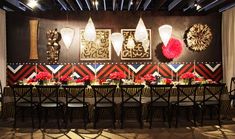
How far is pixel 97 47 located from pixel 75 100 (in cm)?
272

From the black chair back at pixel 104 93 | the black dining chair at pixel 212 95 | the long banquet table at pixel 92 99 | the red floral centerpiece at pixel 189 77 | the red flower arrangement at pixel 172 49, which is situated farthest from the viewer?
the red flower arrangement at pixel 172 49

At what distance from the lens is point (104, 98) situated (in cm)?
662

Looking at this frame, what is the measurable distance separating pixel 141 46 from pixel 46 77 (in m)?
3.35

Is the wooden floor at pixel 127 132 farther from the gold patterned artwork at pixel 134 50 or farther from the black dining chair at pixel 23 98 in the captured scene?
the gold patterned artwork at pixel 134 50

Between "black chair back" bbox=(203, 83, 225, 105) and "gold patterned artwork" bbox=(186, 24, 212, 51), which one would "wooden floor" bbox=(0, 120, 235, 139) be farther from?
"gold patterned artwork" bbox=(186, 24, 212, 51)

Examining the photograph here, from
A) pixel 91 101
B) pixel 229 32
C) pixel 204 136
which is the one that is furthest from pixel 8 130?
pixel 229 32

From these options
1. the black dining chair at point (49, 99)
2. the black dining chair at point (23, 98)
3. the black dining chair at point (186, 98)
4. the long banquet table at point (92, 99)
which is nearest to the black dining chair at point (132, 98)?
the long banquet table at point (92, 99)

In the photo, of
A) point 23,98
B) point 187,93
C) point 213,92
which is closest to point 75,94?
point 23,98

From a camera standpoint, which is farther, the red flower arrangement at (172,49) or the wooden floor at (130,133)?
the red flower arrangement at (172,49)

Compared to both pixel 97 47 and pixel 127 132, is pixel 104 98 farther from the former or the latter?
pixel 97 47

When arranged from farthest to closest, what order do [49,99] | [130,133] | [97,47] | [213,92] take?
[97,47] → [213,92] → [49,99] → [130,133]

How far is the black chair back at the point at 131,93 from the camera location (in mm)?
6383

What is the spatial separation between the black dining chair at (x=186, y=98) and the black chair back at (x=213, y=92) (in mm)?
246

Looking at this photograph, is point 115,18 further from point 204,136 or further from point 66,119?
point 204,136
